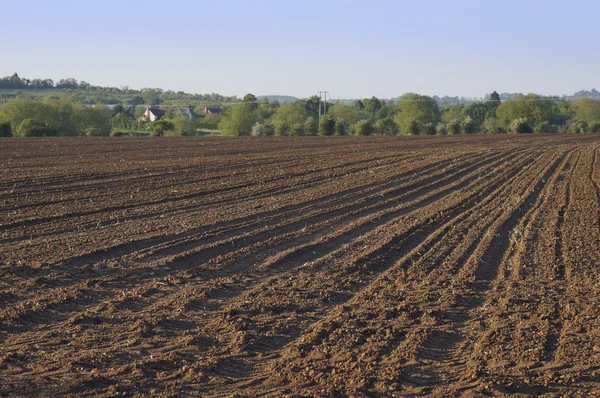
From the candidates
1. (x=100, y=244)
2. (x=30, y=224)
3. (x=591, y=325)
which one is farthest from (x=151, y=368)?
(x=30, y=224)

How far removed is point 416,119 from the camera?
100500mm

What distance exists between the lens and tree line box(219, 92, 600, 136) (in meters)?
76.9

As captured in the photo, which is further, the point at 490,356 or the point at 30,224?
the point at 30,224

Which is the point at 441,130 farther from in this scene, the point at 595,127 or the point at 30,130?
the point at 30,130

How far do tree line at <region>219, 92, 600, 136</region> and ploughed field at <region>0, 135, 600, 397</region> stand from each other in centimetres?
5443

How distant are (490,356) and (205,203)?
12582 millimetres

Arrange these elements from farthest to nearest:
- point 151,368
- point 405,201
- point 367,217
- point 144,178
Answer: point 144,178 < point 405,201 < point 367,217 < point 151,368

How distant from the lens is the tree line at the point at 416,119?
76.9 metres

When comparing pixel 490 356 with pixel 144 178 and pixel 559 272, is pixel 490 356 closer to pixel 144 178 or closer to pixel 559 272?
pixel 559 272

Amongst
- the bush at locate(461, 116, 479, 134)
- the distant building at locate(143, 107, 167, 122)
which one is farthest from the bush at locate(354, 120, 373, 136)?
the distant building at locate(143, 107, 167, 122)

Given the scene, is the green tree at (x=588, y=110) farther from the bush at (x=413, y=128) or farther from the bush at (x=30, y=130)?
the bush at (x=30, y=130)

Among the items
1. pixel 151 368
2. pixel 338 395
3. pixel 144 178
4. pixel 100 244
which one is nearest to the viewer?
pixel 338 395

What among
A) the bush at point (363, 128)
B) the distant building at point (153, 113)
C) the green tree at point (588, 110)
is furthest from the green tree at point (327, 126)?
the distant building at point (153, 113)

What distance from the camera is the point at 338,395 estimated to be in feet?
21.7
